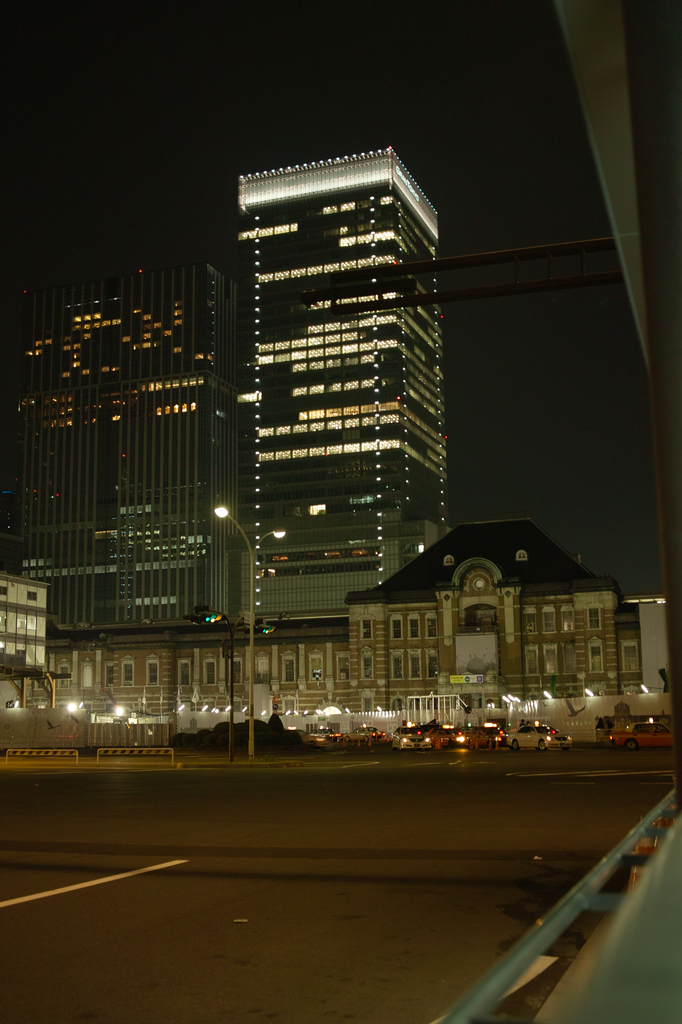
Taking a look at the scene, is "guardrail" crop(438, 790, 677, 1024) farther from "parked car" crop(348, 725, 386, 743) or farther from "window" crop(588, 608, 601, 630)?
"window" crop(588, 608, 601, 630)

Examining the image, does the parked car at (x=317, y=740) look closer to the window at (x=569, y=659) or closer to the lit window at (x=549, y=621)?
the window at (x=569, y=659)

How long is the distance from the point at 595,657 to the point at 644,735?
1244 inches

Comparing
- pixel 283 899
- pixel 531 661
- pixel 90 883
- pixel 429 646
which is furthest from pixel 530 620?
pixel 283 899

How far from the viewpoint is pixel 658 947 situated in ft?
8.31

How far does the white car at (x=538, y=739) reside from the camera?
55875 mm

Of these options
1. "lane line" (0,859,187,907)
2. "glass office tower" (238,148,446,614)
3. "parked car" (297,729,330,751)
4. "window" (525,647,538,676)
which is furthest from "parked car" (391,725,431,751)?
"glass office tower" (238,148,446,614)

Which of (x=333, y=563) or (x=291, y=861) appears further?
(x=333, y=563)

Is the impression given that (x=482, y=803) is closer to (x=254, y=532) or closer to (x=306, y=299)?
(x=306, y=299)

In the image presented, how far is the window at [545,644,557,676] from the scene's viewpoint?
287ft

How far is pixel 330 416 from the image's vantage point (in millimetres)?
194875

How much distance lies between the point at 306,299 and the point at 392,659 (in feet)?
254

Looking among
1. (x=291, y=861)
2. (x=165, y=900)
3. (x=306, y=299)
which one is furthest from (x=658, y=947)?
(x=306, y=299)

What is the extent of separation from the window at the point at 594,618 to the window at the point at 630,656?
2.84 m

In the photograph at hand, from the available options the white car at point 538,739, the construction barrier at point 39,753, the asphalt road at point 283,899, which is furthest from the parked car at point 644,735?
the asphalt road at point 283,899
